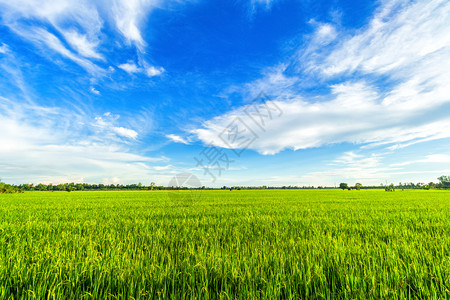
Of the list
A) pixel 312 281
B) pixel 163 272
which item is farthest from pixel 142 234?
pixel 312 281

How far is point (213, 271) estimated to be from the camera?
93.0 inches

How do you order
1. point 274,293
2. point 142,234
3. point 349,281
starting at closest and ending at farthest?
point 274,293 → point 349,281 → point 142,234

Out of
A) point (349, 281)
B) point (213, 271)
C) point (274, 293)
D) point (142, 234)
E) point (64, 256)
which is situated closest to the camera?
point (274, 293)

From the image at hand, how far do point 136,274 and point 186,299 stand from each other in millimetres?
763

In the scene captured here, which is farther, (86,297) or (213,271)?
(213,271)

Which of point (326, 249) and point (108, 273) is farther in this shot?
point (326, 249)

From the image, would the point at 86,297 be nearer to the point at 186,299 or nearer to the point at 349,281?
the point at 186,299

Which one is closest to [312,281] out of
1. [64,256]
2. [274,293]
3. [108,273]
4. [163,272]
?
[274,293]

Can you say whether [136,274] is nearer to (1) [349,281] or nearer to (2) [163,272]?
(2) [163,272]

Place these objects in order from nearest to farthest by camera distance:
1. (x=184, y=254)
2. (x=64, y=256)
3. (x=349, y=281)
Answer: (x=349, y=281)
(x=64, y=256)
(x=184, y=254)

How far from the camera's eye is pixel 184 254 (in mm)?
3197

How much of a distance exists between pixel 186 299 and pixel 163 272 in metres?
0.55

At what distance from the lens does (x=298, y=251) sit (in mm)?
3324

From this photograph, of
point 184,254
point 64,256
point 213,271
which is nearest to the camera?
point 213,271
